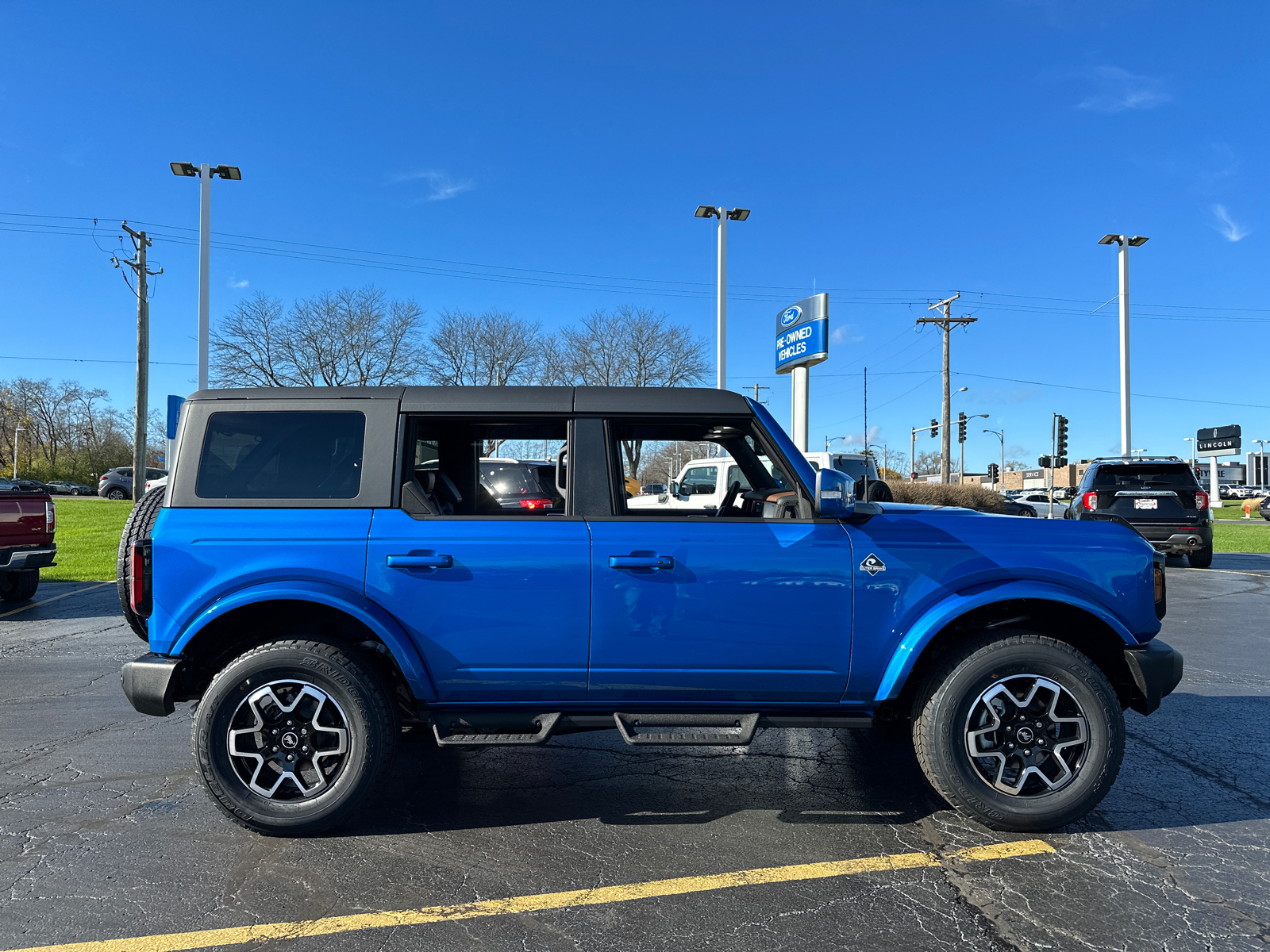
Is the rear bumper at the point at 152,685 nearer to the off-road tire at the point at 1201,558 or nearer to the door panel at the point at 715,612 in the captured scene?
the door panel at the point at 715,612

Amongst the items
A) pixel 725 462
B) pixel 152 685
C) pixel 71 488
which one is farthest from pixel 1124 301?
pixel 71 488

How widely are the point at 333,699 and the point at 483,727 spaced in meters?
0.65

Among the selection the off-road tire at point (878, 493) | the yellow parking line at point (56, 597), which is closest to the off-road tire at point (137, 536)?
the off-road tire at point (878, 493)

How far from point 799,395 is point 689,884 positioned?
1356 centimetres

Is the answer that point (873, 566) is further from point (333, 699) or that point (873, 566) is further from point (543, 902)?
point (333, 699)

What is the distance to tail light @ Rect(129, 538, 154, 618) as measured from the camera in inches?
133

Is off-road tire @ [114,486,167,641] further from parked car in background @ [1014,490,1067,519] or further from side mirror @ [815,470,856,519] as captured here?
parked car in background @ [1014,490,1067,519]

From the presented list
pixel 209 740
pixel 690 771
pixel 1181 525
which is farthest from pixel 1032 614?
pixel 1181 525

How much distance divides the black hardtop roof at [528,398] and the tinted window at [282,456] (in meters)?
0.11

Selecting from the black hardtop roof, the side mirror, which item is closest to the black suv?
the side mirror

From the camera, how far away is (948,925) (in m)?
2.71

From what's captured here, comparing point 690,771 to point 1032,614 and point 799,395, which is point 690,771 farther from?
point 799,395

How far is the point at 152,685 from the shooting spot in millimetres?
3338

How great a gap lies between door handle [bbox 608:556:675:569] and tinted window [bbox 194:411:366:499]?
1188 mm
